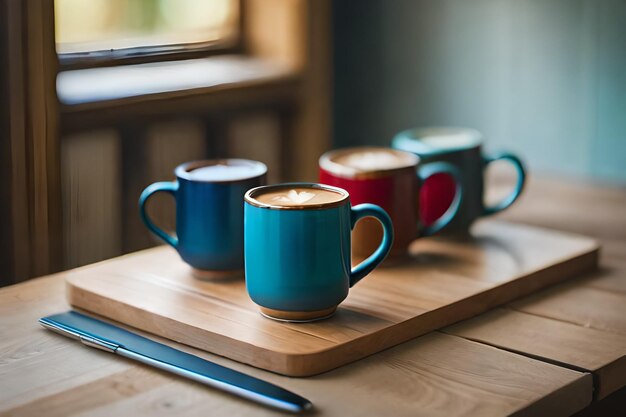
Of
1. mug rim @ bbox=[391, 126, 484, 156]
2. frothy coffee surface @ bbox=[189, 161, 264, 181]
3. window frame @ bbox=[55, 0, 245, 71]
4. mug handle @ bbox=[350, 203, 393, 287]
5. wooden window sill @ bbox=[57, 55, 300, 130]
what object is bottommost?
mug handle @ bbox=[350, 203, 393, 287]

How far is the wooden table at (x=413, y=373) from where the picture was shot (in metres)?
0.85

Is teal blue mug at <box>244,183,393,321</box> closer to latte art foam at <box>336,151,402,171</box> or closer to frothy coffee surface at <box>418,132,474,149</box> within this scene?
latte art foam at <box>336,151,402,171</box>

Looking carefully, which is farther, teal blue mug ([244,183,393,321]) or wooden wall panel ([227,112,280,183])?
wooden wall panel ([227,112,280,183])

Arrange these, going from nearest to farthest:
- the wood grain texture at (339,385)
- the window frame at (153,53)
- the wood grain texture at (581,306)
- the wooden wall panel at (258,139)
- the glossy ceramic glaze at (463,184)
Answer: the wood grain texture at (339,385), the wood grain texture at (581,306), the glossy ceramic glaze at (463,184), the window frame at (153,53), the wooden wall panel at (258,139)

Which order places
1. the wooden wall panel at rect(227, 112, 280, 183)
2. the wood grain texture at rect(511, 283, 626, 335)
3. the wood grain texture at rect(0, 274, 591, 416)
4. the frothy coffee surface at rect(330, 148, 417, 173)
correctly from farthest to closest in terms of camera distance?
the wooden wall panel at rect(227, 112, 280, 183) → the frothy coffee surface at rect(330, 148, 417, 173) → the wood grain texture at rect(511, 283, 626, 335) → the wood grain texture at rect(0, 274, 591, 416)

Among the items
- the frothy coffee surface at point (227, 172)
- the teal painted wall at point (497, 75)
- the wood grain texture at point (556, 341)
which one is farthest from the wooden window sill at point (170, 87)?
the wood grain texture at point (556, 341)

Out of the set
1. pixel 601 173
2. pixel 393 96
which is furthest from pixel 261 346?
pixel 393 96

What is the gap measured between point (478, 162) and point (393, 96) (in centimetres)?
87

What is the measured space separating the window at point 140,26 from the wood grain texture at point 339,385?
878 millimetres

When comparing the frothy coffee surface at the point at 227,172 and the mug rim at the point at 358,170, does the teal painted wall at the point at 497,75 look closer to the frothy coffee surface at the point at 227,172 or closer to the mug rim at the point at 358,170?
the mug rim at the point at 358,170

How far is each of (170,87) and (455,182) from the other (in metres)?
0.72

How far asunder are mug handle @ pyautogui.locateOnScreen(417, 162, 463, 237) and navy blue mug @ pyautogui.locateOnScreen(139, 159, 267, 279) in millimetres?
240

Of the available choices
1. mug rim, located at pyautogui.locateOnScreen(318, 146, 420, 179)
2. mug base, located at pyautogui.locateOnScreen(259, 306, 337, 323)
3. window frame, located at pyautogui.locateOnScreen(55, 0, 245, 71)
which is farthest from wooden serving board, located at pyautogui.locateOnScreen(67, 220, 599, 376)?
window frame, located at pyautogui.locateOnScreen(55, 0, 245, 71)

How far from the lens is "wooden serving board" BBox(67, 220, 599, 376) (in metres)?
0.94
